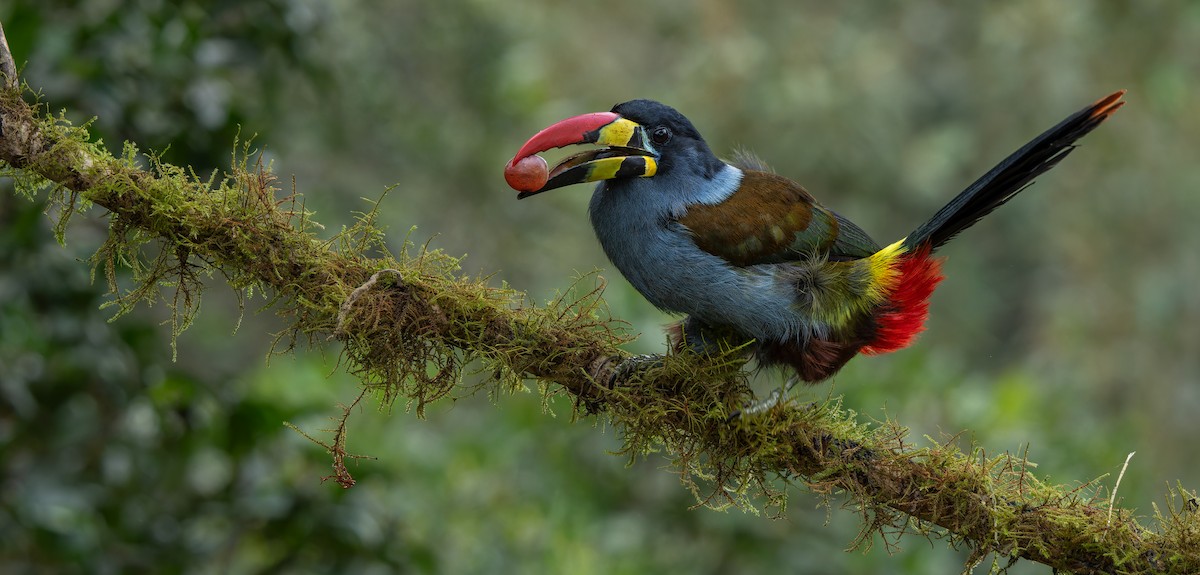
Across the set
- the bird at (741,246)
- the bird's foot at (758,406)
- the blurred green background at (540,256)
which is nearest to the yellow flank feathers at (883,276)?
the bird at (741,246)

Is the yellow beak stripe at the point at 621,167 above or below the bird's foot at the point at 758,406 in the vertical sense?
above

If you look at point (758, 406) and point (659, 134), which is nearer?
point (758, 406)

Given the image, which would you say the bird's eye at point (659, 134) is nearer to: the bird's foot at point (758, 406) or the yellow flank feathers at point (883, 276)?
the yellow flank feathers at point (883, 276)

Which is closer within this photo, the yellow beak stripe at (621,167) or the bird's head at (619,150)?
the bird's head at (619,150)

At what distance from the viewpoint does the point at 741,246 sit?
2.55m

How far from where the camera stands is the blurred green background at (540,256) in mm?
2646

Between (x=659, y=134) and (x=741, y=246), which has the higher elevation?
(x=659, y=134)

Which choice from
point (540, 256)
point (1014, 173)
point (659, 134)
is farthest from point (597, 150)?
point (540, 256)

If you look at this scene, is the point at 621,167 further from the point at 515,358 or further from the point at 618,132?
the point at 515,358

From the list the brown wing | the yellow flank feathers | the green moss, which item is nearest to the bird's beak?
the brown wing

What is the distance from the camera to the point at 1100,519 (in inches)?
80.4

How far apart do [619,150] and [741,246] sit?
0.37 metres

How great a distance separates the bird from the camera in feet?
8.16

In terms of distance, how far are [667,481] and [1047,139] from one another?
269cm
